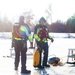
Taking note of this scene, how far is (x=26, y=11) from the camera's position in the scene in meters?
64.2

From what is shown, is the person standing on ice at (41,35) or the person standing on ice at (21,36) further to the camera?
the person standing on ice at (41,35)

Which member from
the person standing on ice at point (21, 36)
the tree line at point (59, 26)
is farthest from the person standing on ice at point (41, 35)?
the tree line at point (59, 26)

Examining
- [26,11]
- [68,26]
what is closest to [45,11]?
[26,11]

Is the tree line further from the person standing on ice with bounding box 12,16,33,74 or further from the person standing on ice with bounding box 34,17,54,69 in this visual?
the person standing on ice with bounding box 12,16,33,74

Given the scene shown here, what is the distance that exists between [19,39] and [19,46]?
0.70ft

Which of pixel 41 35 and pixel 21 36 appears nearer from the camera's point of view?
pixel 21 36

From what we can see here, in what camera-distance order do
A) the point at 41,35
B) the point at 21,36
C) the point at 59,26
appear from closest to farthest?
the point at 21,36 < the point at 41,35 < the point at 59,26

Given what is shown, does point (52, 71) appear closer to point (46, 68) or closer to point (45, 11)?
point (46, 68)

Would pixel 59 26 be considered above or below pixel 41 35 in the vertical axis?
below

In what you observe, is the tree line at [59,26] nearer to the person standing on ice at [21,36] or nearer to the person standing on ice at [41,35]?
the person standing on ice at [41,35]

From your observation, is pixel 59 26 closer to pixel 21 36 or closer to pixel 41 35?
pixel 41 35

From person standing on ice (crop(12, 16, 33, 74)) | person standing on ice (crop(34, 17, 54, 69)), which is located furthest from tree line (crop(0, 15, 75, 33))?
person standing on ice (crop(12, 16, 33, 74))

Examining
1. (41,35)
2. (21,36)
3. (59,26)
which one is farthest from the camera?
(59,26)

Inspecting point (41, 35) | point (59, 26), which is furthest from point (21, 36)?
point (59, 26)
